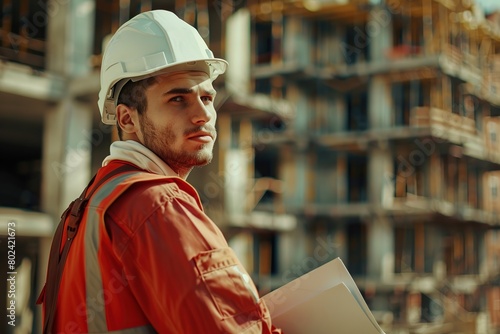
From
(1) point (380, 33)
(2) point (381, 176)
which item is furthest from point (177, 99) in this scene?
(1) point (380, 33)

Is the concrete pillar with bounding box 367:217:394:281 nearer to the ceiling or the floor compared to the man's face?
nearer to the floor

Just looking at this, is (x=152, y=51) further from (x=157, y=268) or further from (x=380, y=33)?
(x=380, y=33)

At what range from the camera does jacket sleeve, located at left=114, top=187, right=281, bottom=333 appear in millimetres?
1142

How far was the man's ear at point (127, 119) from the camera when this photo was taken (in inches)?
58.9

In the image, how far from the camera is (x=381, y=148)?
80.4 ft

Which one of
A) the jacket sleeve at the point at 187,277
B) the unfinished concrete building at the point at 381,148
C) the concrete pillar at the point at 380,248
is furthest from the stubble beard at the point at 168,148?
the concrete pillar at the point at 380,248

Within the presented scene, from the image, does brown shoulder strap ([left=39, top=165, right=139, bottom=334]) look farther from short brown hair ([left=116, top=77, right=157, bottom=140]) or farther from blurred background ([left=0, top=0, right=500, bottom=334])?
blurred background ([left=0, top=0, right=500, bottom=334])

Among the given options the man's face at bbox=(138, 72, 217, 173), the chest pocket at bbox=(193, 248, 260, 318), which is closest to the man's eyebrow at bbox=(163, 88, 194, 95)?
the man's face at bbox=(138, 72, 217, 173)

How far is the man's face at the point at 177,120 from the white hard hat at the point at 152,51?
0.03 metres

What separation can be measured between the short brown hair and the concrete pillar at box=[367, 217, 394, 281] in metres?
23.0

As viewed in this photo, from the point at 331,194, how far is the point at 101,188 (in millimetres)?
25112

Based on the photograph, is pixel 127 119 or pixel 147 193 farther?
pixel 127 119

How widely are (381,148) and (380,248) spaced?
3582 millimetres

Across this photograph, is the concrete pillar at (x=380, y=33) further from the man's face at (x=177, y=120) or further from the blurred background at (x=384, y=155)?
the man's face at (x=177, y=120)
